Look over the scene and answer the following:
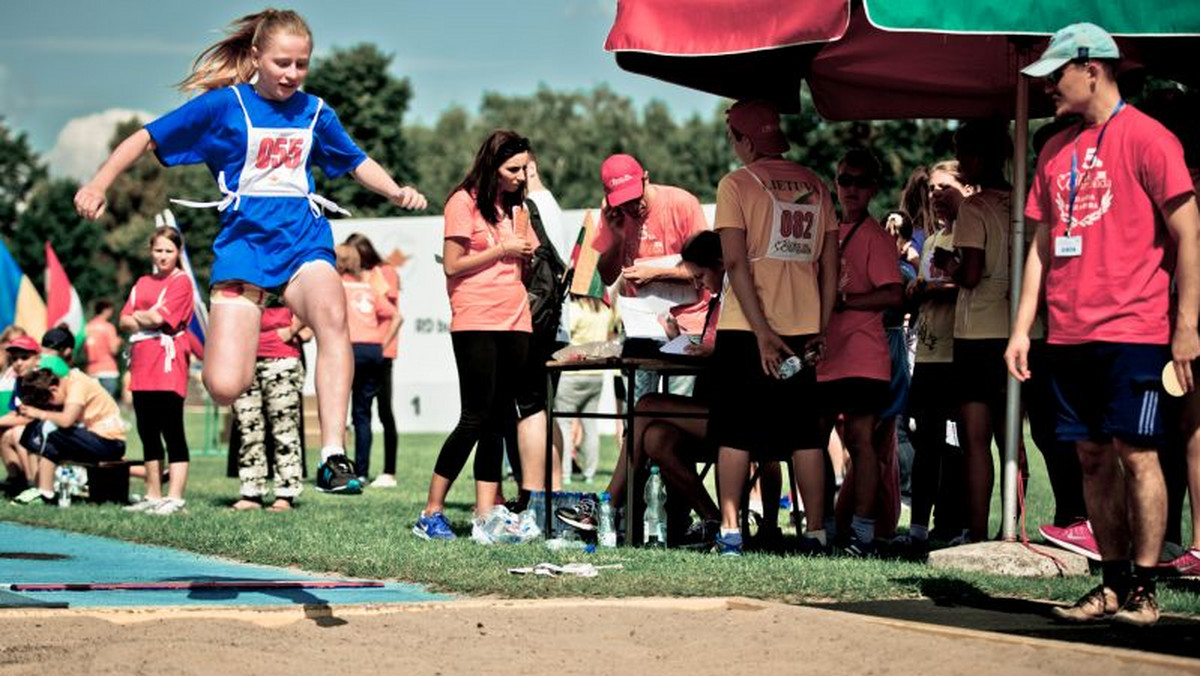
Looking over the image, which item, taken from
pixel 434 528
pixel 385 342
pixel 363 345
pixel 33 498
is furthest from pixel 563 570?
pixel 385 342

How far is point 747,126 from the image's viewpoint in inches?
360

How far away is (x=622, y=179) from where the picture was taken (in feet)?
32.4

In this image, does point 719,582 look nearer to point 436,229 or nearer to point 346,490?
point 346,490

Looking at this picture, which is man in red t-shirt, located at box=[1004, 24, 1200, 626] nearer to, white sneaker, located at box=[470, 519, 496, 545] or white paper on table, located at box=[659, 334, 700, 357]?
white paper on table, located at box=[659, 334, 700, 357]

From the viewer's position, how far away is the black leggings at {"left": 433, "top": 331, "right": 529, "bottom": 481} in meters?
9.98

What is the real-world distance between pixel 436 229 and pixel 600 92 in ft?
307

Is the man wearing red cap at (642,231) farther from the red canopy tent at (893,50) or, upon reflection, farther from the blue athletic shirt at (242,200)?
the blue athletic shirt at (242,200)

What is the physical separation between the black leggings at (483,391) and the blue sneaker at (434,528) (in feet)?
0.83

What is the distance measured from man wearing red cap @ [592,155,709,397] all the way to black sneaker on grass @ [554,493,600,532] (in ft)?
3.75

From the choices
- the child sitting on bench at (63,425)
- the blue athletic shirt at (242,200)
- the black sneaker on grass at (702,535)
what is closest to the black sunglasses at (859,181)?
the black sneaker on grass at (702,535)

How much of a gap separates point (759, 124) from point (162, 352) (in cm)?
545

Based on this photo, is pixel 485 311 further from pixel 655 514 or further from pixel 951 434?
pixel 951 434

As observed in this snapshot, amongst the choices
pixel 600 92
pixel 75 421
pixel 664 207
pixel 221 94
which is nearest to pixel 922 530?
pixel 664 207

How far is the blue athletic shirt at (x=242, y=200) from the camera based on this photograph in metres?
7.64
